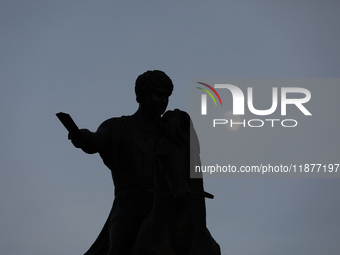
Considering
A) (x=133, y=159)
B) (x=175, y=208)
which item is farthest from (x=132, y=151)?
(x=175, y=208)

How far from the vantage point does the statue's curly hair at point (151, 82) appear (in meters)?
9.54

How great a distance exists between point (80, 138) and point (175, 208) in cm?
218

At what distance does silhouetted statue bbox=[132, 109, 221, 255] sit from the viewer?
23.6ft

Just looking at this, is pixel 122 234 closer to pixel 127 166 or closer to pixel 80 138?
pixel 127 166

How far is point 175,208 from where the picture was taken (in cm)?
720

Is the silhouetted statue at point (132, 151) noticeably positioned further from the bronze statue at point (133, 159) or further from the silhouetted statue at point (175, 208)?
the silhouetted statue at point (175, 208)

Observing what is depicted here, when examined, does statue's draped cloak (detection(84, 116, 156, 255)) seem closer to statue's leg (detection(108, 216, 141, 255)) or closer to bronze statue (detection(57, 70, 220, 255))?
bronze statue (detection(57, 70, 220, 255))

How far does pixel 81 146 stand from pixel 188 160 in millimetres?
2212

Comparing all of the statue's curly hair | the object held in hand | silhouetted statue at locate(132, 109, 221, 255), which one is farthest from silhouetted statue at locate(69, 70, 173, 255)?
silhouetted statue at locate(132, 109, 221, 255)

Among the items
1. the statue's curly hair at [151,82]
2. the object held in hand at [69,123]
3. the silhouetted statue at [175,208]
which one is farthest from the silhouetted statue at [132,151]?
the silhouetted statue at [175,208]

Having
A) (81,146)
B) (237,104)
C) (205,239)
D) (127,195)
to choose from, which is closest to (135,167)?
(127,195)

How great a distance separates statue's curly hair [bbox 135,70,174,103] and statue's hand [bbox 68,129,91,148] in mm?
1458

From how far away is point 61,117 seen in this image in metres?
8.21

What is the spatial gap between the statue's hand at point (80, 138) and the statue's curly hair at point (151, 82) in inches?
57.4
